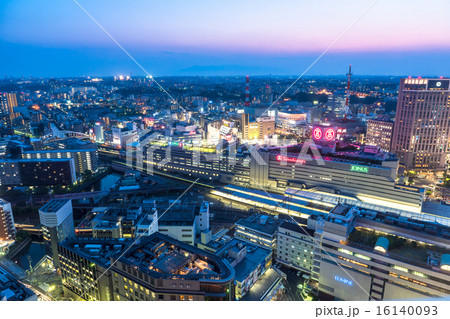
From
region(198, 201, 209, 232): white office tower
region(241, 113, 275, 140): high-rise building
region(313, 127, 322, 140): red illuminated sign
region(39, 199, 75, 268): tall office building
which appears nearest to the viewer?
region(39, 199, 75, 268): tall office building

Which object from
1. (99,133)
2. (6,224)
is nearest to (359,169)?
(6,224)

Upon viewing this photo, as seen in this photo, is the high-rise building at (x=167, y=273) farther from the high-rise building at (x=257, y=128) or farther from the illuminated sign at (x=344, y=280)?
the high-rise building at (x=257, y=128)

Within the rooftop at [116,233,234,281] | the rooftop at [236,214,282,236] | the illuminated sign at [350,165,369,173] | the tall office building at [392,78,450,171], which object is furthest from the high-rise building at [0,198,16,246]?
the tall office building at [392,78,450,171]

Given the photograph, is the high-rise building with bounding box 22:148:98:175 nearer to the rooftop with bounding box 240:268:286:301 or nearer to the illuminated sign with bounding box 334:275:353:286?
the rooftop with bounding box 240:268:286:301

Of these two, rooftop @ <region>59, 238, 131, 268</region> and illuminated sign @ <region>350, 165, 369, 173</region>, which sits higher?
illuminated sign @ <region>350, 165, 369, 173</region>

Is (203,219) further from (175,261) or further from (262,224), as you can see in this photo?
(175,261)
